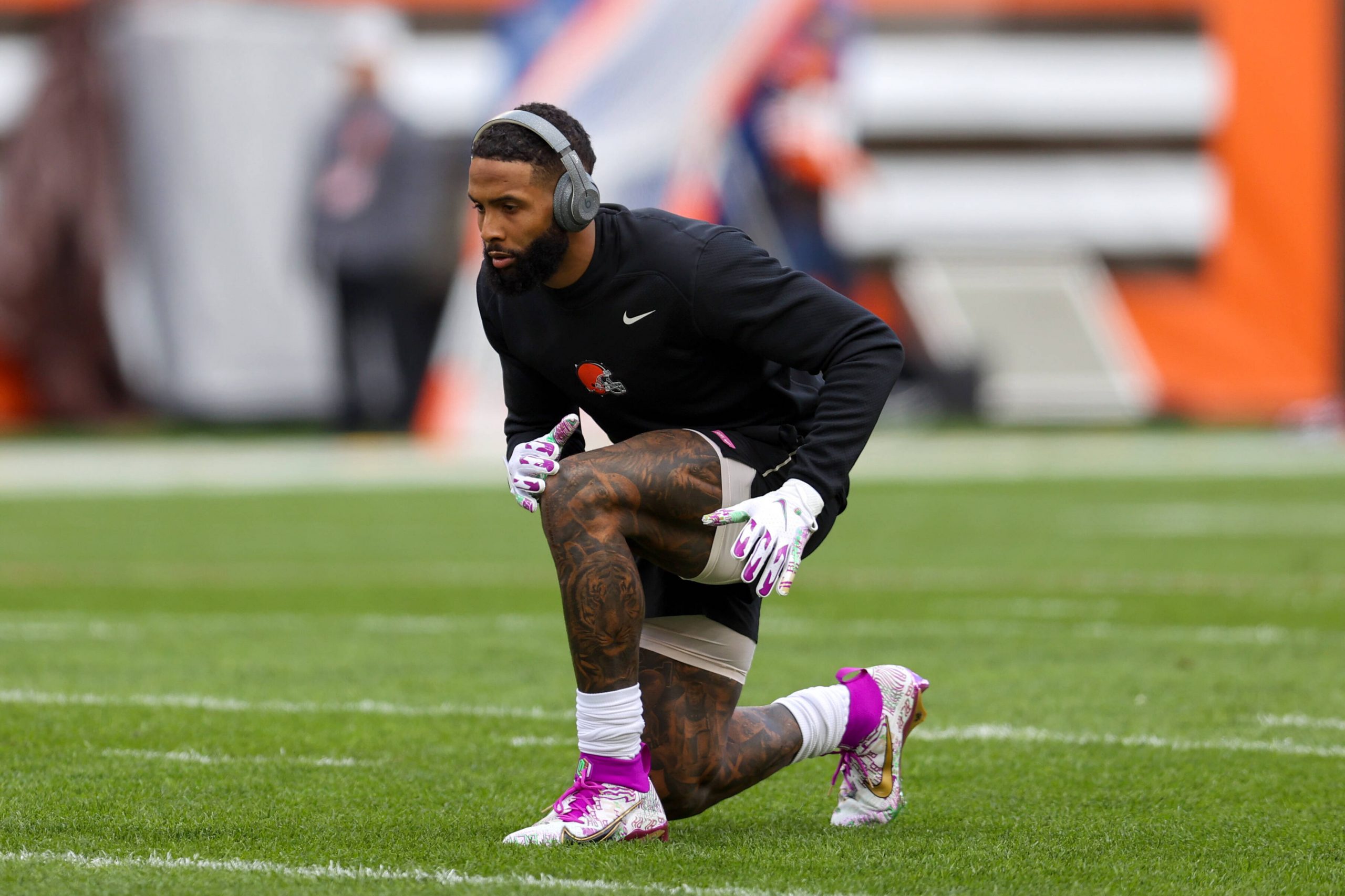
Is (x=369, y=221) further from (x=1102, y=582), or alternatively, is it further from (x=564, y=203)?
(x=564, y=203)

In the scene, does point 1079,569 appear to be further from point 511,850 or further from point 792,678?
point 511,850

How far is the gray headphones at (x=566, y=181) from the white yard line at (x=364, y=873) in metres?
1.26

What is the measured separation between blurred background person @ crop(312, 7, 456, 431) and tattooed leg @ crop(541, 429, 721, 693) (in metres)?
15.9

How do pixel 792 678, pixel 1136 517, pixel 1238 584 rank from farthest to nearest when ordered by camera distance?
pixel 1136 517
pixel 1238 584
pixel 792 678

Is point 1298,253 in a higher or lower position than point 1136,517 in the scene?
lower

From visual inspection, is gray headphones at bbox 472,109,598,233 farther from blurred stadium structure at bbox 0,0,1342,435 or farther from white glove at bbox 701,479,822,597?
blurred stadium structure at bbox 0,0,1342,435

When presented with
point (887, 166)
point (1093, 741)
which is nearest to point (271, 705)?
point (1093, 741)

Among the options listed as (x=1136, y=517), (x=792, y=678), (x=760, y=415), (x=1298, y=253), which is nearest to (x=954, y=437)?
(x=1298, y=253)

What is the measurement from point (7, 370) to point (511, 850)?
1975cm

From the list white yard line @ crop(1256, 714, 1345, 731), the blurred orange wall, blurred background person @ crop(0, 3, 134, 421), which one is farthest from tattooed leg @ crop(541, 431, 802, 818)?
the blurred orange wall

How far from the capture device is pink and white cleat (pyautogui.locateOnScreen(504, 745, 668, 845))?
3613 millimetres

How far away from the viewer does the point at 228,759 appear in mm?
4527

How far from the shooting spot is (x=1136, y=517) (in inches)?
465

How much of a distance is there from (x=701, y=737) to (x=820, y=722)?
31cm
